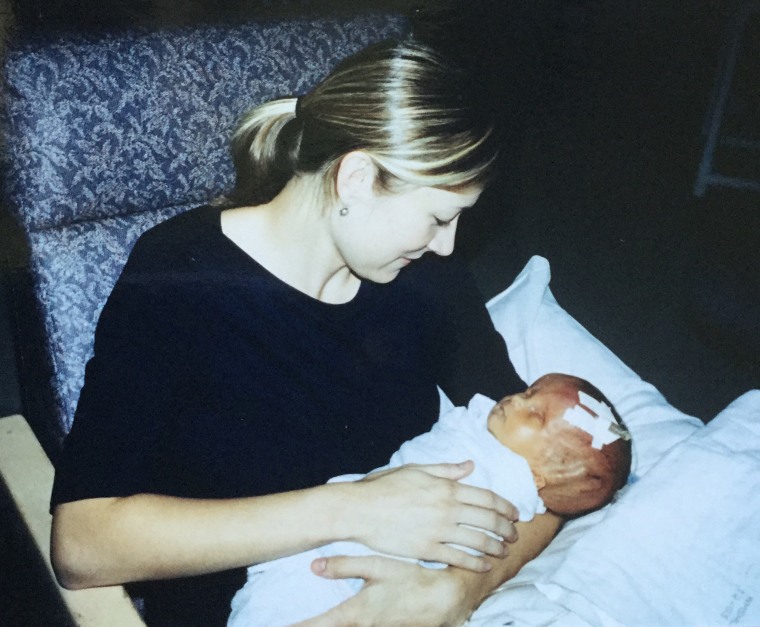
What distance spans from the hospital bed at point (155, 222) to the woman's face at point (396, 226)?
1.13 feet

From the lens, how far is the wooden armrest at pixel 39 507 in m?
0.84

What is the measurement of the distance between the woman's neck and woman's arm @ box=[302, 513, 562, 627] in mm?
466

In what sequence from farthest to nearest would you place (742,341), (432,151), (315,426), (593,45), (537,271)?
(593,45)
(537,271)
(742,341)
(315,426)
(432,151)

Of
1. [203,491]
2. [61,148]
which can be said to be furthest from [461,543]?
[61,148]

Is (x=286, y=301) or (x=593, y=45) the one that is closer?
(x=286, y=301)

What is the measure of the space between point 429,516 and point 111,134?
32.7 inches

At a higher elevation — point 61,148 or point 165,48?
point 165,48

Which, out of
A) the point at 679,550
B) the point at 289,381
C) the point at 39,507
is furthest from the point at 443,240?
the point at 39,507

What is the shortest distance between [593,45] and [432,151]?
1052 mm

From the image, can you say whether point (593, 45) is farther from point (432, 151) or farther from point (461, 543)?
point (461, 543)

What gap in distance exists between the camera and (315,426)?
100 cm

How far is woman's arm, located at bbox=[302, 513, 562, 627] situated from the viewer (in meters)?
0.87

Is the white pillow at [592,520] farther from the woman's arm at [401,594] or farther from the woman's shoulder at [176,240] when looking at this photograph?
the woman's shoulder at [176,240]

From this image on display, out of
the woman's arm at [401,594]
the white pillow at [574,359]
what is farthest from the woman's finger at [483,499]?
the white pillow at [574,359]
